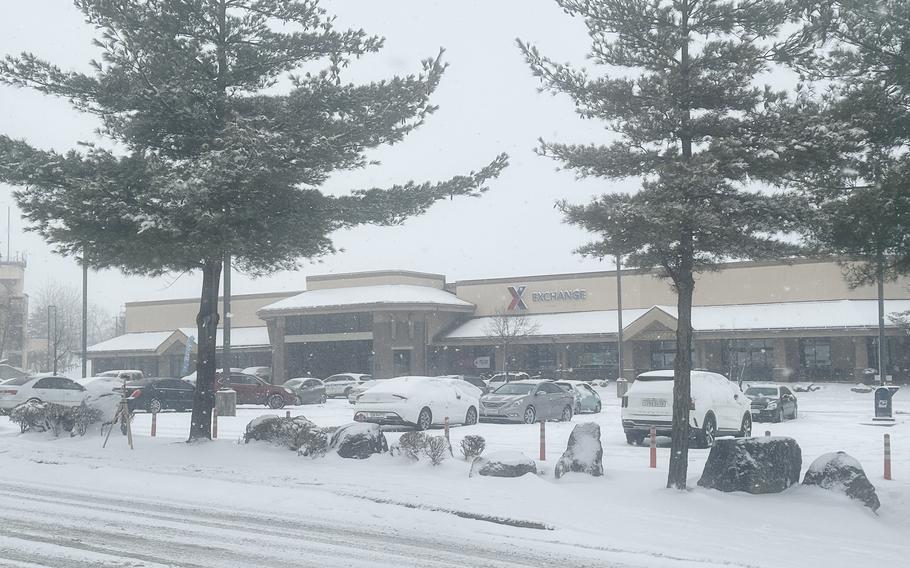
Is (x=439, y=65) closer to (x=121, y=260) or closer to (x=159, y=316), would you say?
(x=121, y=260)

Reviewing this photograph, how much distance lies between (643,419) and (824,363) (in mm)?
30655

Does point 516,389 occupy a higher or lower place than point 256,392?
higher

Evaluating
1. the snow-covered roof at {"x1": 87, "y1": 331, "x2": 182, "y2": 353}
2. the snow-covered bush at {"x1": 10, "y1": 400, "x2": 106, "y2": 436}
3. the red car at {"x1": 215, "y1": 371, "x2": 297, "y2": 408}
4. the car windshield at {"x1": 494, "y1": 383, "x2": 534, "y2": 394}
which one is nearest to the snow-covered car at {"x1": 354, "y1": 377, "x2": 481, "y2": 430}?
the car windshield at {"x1": 494, "y1": 383, "x2": 534, "y2": 394}

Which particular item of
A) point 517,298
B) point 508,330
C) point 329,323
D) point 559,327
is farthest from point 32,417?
point 517,298

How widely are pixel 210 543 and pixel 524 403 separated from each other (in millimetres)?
16522

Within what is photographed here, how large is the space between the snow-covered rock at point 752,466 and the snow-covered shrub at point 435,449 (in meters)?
4.03

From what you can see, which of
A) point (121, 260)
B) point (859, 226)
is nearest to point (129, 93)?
point (121, 260)

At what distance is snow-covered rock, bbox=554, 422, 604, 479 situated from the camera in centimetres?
1308

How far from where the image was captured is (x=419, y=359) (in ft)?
174

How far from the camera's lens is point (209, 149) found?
15.2 metres

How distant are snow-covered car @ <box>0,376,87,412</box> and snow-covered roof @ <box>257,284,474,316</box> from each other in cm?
2386

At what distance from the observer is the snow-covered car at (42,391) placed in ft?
93.1

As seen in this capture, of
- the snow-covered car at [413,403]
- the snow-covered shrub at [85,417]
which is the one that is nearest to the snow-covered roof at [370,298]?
the snow-covered car at [413,403]

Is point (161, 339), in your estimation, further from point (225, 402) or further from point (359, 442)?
point (359, 442)
